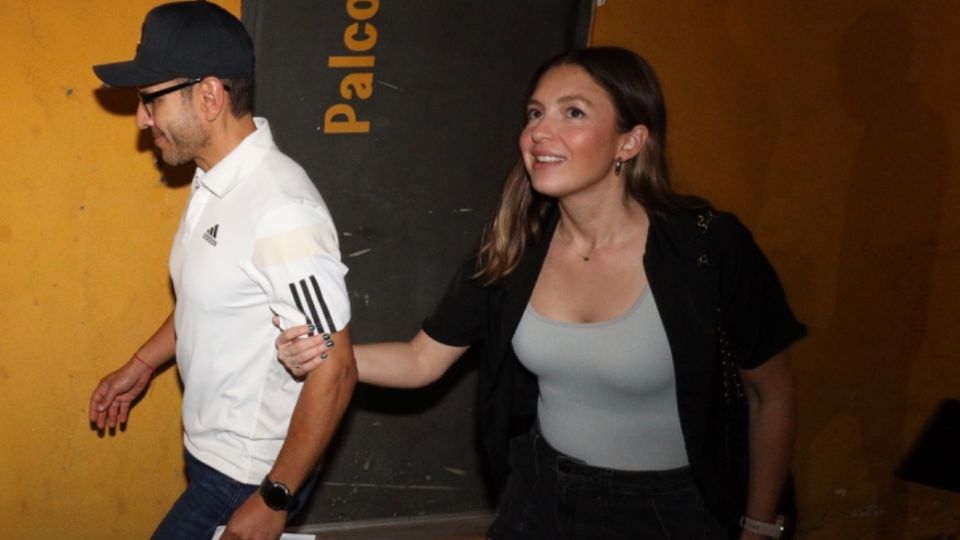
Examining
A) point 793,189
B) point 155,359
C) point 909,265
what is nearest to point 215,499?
point 155,359

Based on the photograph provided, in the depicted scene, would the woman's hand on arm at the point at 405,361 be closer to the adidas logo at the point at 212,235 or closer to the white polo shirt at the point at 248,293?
the white polo shirt at the point at 248,293

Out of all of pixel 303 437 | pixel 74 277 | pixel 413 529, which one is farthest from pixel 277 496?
pixel 413 529

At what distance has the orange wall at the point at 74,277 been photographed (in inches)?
140

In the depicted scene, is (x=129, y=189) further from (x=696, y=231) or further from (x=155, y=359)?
(x=696, y=231)

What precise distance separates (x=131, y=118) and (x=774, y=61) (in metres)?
2.55

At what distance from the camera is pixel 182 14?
9.25ft

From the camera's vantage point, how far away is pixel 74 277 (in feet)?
12.3

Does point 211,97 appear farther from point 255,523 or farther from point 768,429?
point 768,429

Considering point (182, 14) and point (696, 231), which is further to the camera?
point (182, 14)

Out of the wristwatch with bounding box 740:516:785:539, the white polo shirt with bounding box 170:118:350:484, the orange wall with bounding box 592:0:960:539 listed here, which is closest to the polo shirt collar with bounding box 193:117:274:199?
the white polo shirt with bounding box 170:118:350:484

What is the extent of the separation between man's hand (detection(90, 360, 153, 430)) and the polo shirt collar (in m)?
0.80

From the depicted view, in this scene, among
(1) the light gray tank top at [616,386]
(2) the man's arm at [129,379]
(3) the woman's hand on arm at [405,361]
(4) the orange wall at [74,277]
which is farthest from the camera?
(4) the orange wall at [74,277]

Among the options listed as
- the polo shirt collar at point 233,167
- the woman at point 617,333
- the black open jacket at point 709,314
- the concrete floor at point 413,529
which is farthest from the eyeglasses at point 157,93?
the concrete floor at point 413,529

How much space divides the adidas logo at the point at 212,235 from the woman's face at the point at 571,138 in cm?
79
